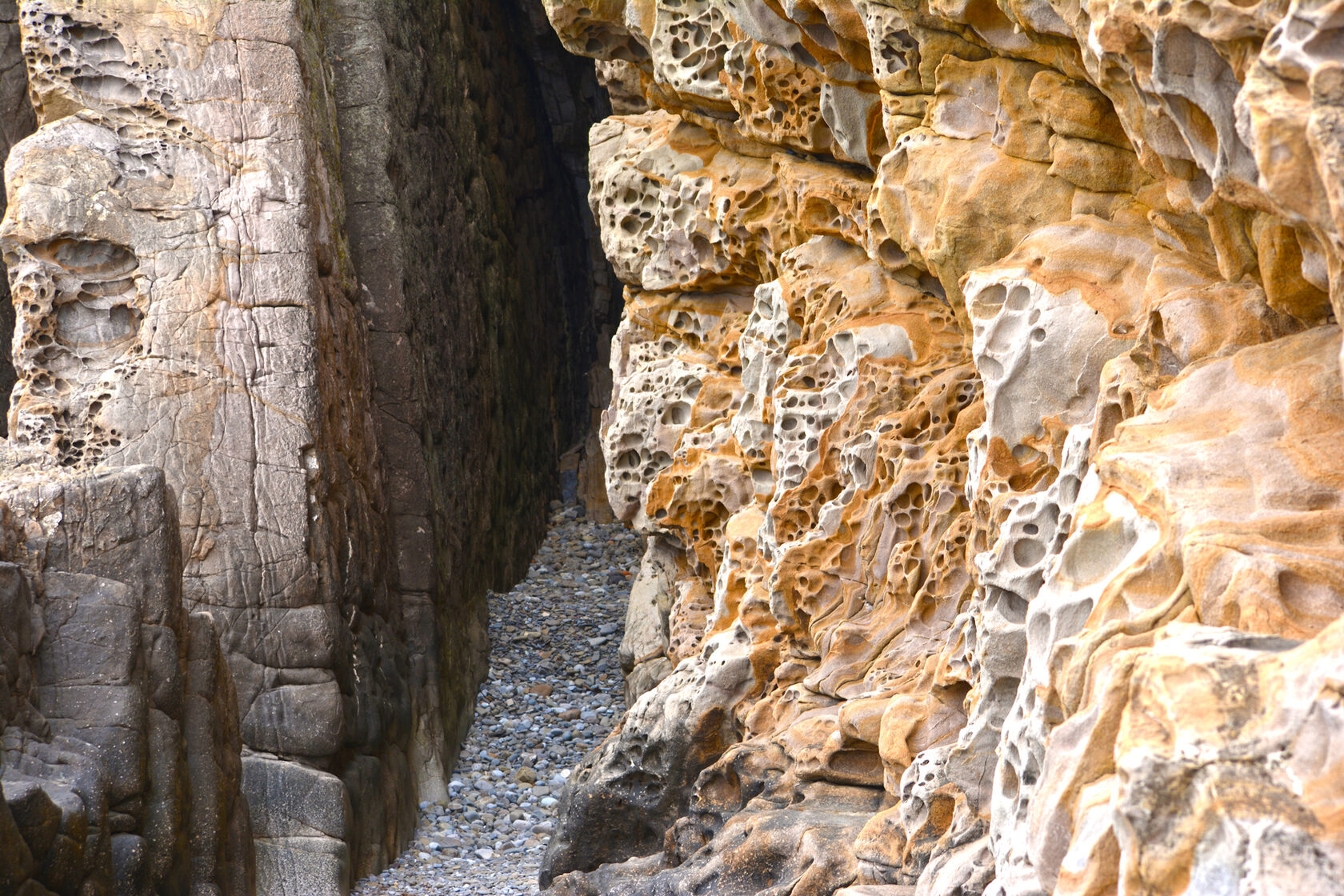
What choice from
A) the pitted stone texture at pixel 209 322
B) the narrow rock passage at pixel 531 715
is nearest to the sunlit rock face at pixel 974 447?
the narrow rock passage at pixel 531 715

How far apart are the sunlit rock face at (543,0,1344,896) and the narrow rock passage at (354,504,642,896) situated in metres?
0.85


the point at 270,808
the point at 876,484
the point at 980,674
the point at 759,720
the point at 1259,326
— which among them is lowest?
the point at 270,808

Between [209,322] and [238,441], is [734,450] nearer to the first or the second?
[238,441]

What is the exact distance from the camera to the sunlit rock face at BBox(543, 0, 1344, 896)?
173 cm

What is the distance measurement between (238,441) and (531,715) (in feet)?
11.0

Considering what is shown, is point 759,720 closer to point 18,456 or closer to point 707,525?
point 707,525

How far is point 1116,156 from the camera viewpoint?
347 centimetres

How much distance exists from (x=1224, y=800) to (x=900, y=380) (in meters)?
3.46

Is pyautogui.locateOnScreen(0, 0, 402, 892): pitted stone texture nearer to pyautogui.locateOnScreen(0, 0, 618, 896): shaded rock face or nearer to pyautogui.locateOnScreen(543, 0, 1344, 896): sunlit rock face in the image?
pyautogui.locateOnScreen(0, 0, 618, 896): shaded rock face

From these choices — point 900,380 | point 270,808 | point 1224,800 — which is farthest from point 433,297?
point 1224,800

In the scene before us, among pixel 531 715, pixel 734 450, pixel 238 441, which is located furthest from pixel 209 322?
pixel 531 715

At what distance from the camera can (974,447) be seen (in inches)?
144

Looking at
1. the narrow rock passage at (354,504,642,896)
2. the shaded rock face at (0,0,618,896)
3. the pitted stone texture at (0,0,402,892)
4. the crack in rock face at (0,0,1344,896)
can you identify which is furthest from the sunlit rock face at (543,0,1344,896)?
the pitted stone texture at (0,0,402,892)

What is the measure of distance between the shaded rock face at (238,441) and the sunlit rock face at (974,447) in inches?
55.9
